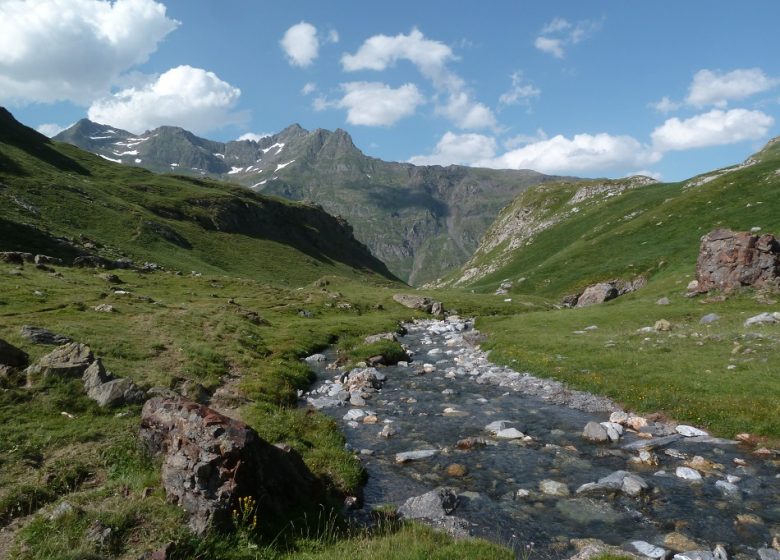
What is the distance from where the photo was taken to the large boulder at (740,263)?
137 ft

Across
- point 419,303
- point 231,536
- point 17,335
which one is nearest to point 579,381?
point 231,536

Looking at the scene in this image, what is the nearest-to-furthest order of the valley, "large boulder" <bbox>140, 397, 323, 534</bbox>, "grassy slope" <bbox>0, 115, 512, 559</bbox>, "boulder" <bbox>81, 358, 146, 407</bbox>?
"grassy slope" <bbox>0, 115, 512, 559</bbox>
"large boulder" <bbox>140, 397, 323, 534</bbox>
the valley
"boulder" <bbox>81, 358, 146, 407</bbox>

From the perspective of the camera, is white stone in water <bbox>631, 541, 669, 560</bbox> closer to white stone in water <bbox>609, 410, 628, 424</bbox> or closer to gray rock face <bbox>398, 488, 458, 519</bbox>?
gray rock face <bbox>398, 488, 458, 519</bbox>

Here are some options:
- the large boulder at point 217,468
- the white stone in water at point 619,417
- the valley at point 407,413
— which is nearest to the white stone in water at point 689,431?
the valley at point 407,413

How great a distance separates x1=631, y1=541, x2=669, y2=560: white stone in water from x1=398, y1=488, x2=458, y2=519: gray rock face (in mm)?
4889

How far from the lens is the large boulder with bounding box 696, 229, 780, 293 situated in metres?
41.7

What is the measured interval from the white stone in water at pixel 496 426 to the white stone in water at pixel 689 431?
7166 mm

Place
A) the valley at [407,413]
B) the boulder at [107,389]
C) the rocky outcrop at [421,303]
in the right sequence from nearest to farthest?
the valley at [407,413], the boulder at [107,389], the rocky outcrop at [421,303]

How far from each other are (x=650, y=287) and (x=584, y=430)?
43855mm

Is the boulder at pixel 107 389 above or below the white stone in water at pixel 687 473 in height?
above

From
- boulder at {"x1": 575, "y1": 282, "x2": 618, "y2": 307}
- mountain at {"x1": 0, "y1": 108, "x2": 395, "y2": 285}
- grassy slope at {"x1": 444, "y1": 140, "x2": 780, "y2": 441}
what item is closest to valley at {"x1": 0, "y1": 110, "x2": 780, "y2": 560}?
grassy slope at {"x1": 444, "y1": 140, "x2": 780, "y2": 441}

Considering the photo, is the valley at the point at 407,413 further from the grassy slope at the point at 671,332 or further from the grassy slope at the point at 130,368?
the grassy slope at the point at 671,332

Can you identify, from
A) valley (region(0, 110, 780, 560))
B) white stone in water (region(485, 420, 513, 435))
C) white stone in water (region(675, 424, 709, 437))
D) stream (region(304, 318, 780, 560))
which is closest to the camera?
valley (region(0, 110, 780, 560))

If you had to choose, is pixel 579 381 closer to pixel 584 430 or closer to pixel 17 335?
pixel 584 430
